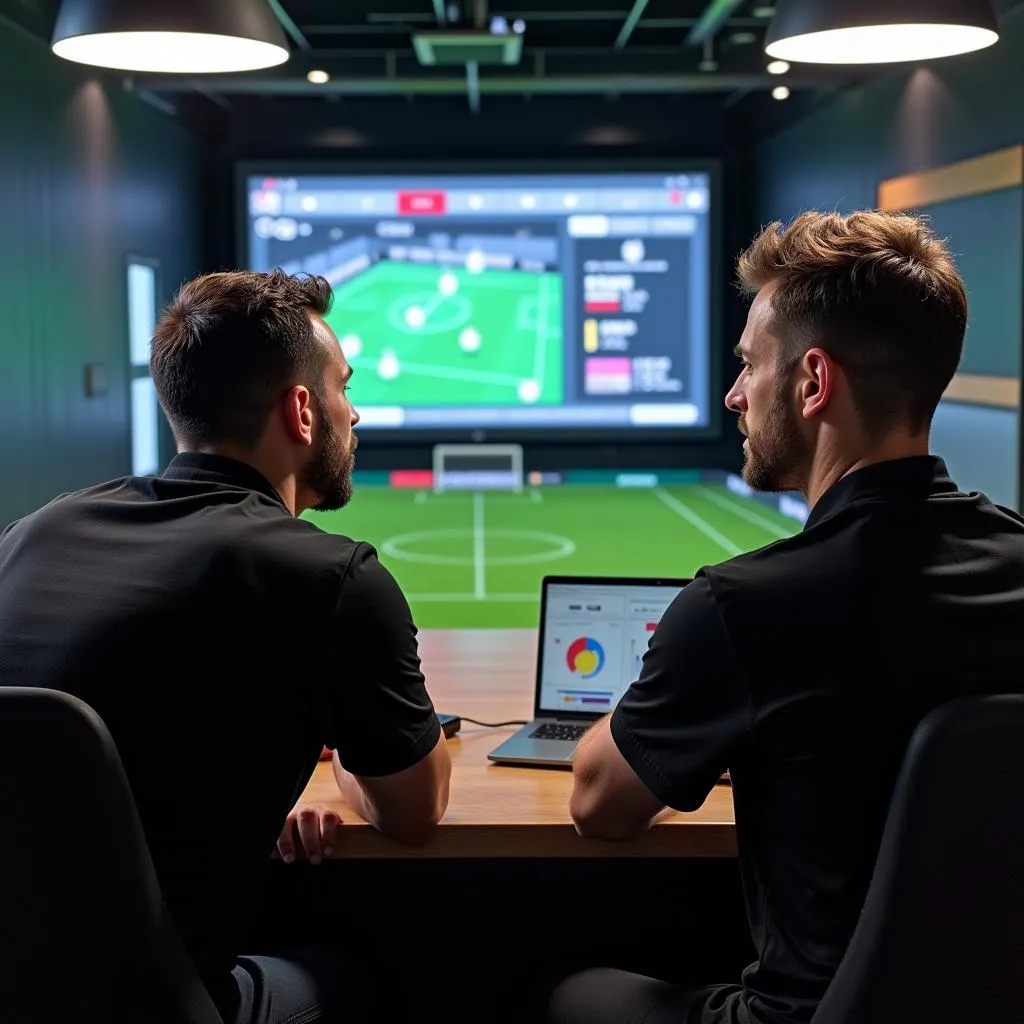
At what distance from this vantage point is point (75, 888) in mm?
1275

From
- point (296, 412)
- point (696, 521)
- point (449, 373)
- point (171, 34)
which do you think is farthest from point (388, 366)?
point (296, 412)

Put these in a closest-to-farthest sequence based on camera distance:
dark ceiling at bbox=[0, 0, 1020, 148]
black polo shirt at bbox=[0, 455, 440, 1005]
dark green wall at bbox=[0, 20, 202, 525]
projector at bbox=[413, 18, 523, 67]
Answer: black polo shirt at bbox=[0, 455, 440, 1005]
dark green wall at bbox=[0, 20, 202, 525]
projector at bbox=[413, 18, 523, 67]
dark ceiling at bbox=[0, 0, 1020, 148]

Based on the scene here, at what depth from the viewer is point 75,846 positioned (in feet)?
4.14

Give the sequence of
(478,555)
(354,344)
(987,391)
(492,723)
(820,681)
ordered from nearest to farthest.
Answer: (820,681) → (492,723) → (987,391) → (478,555) → (354,344)

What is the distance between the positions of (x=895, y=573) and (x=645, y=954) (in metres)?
1.12

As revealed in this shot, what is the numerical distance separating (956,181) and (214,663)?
639 cm

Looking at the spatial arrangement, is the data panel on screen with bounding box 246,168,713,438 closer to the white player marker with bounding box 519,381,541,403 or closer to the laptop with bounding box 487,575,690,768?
the white player marker with bounding box 519,381,541,403

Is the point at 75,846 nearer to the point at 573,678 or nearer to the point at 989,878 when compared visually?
the point at 989,878

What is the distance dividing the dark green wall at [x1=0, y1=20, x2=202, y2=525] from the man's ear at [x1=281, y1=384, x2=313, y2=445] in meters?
5.55

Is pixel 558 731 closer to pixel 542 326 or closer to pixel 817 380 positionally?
pixel 817 380

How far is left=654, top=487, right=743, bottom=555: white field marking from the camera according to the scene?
25.9 feet

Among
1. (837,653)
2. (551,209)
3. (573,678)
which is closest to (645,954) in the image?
(573,678)

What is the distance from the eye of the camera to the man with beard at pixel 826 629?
1.31 metres

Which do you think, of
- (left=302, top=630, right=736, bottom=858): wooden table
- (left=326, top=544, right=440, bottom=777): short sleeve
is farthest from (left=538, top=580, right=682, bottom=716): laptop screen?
(left=326, top=544, right=440, bottom=777): short sleeve
